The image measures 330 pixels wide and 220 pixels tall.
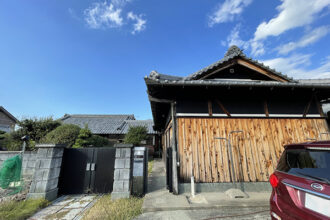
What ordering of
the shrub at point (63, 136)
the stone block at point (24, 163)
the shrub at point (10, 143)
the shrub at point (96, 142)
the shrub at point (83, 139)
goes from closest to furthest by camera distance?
the stone block at point (24, 163) → the shrub at point (63, 136) → the shrub at point (10, 143) → the shrub at point (83, 139) → the shrub at point (96, 142)

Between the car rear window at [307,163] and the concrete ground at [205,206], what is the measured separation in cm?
161

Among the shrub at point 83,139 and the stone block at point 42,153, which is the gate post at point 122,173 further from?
the shrub at point 83,139

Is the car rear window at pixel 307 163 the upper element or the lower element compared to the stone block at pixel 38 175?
upper

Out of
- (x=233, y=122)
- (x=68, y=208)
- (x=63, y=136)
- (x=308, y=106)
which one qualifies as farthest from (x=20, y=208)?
(x=308, y=106)

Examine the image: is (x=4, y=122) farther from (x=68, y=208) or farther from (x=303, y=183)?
(x=303, y=183)

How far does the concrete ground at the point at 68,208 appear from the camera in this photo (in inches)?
106

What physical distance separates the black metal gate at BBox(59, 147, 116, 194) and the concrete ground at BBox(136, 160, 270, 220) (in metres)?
1.59

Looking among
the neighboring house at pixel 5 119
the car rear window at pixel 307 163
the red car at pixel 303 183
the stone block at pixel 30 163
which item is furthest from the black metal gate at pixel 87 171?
the neighboring house at pixel 5 119

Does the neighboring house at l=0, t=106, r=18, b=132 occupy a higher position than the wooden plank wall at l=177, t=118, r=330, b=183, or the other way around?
the neighboring house at l=0, t=106, r=18, b=132

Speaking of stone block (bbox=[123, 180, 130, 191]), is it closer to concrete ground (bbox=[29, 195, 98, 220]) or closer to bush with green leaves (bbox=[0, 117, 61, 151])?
concrete ground (bbox=[29, 195, 98, 220])

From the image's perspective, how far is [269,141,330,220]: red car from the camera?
1.25m

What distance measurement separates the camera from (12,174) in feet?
11.8

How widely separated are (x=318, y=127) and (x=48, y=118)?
1245 cm

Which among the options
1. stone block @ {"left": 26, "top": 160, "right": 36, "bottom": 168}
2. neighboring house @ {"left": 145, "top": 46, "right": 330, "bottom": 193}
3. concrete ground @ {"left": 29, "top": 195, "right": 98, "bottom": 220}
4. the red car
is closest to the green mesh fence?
stone block @ {"left": 26, "top": 160, "right": 36, "bottom": 168}
